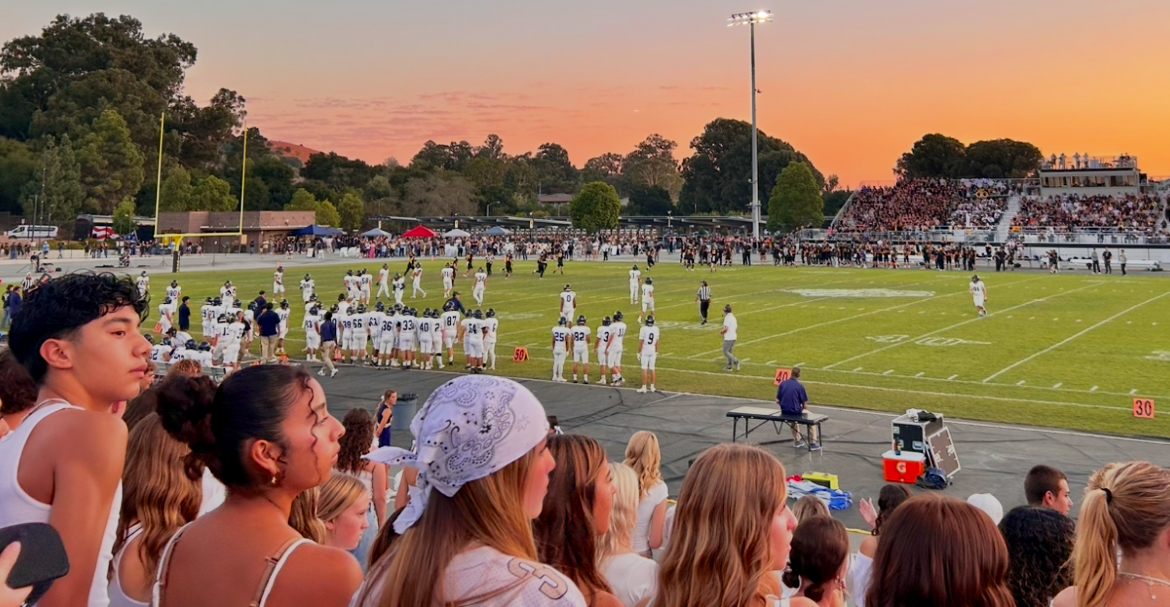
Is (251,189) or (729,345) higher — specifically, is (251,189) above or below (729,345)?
above

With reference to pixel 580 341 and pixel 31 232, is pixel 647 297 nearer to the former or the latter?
pixel 580 341

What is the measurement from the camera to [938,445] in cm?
1178

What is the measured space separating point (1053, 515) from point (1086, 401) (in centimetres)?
1445

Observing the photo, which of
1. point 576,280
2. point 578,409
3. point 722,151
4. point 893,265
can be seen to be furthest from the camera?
point 722,151

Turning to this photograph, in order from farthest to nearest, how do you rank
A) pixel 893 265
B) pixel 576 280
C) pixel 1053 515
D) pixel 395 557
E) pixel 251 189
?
1. pixel 251 189
2. pixel 893 265
3. pixel 576 280
4. pixel 1053 515
5. pixel 395 557

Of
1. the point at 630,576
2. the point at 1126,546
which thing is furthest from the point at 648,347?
the point at 1126,546

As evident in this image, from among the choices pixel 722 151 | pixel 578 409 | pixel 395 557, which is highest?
pixel 722 151

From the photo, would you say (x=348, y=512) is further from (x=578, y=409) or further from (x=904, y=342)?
(x=904, y=342)

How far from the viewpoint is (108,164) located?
3250 inches

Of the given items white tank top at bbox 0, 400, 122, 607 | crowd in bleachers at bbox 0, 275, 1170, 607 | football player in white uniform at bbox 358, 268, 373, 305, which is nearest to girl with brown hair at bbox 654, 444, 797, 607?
crowd in bleachers at bbox 0, 275, 1170, 607

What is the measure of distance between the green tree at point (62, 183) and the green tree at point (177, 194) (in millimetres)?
6725

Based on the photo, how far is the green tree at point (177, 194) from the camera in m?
83.9

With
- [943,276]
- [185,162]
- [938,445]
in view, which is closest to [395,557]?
[938,445]

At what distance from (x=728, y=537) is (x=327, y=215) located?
90331mm
